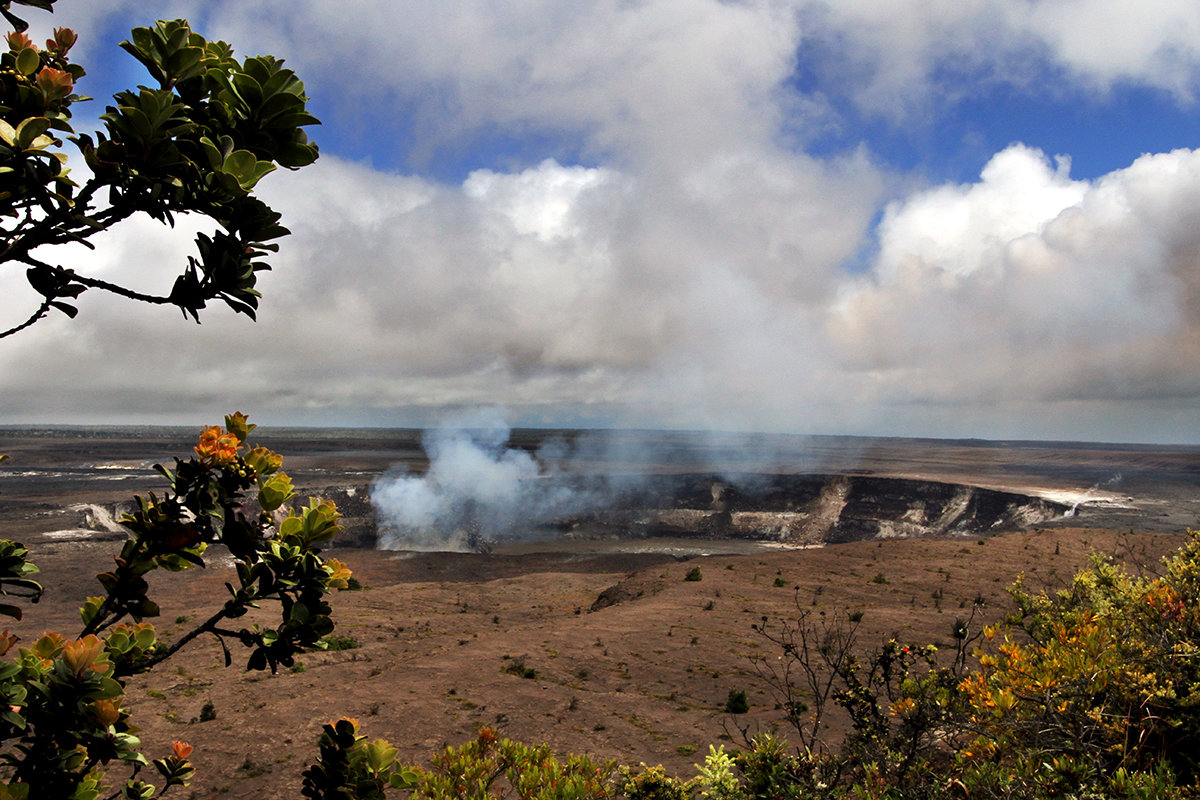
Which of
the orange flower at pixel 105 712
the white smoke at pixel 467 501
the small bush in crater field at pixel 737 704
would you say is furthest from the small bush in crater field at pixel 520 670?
the white smoke at pixel 467 501

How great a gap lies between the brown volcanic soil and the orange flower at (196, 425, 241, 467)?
981 centimetres

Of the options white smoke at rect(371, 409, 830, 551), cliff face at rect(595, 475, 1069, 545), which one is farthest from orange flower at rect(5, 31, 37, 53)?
cliff face at rect(595, 475, 1069, 545)

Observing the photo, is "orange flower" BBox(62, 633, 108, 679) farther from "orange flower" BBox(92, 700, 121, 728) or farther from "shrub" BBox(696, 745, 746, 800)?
"shrub" BBox(696, 745, 746, 800)

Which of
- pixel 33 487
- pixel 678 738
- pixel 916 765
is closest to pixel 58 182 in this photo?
pixel 916 765

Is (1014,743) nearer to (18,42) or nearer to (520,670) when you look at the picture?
(18,42)

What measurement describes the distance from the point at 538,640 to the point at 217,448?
1688 centimetres

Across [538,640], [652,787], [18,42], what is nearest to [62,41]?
[18,42]

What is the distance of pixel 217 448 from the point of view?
2010 mm

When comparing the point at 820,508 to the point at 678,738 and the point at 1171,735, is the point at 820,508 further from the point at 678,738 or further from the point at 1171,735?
the point at 1171,735

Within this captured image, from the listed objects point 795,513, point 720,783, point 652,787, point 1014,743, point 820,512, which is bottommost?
point 795,513

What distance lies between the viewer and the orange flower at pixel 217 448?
199 centimetres

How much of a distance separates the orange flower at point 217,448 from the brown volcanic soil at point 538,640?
32.2ft

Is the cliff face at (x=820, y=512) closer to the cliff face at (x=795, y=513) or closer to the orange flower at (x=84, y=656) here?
the cliff face at (x=795, y=513)

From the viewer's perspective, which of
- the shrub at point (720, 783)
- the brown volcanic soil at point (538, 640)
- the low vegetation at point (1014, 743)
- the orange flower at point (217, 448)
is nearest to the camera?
the orange flower at point (217, 448)
